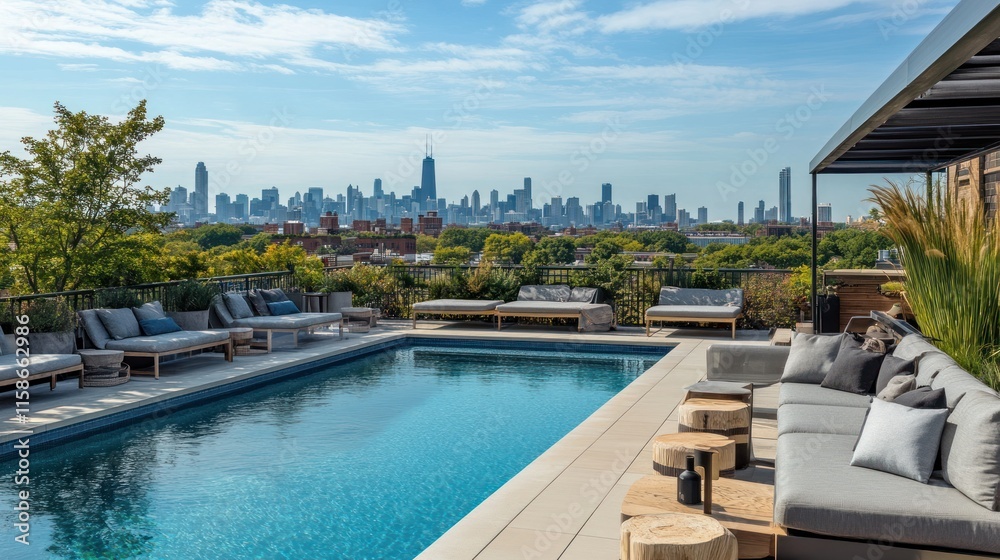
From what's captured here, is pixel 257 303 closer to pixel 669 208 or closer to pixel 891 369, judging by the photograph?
pixel 891 369

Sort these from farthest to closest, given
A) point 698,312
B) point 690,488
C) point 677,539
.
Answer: point 698,312, point 690,488, point 677,539

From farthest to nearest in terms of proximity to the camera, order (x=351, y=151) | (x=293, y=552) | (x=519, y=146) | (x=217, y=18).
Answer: (x=519, y=146) < (x=351, y=151) < (x=217, y=18) < (x=293, y=552)

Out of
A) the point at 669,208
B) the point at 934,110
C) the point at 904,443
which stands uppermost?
the point at 669,208

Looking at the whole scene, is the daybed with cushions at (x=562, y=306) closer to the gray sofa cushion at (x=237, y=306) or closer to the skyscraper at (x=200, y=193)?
the gray sofa cushion at (x=237, y=306)

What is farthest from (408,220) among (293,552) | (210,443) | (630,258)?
(293,552)

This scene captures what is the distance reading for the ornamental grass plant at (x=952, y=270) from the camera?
462 centimetres

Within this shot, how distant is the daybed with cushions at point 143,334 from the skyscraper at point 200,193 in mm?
12658

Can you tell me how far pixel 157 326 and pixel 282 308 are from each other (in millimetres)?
2243

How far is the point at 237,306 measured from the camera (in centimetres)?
1028

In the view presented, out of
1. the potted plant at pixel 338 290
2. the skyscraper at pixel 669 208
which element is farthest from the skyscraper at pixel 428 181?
the potted plant at pixel 338 290

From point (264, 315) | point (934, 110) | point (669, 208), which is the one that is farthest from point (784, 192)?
point (669, 208)

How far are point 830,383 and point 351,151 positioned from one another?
15.0 metres

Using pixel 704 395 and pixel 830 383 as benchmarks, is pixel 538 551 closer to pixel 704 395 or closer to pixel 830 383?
pixel 704 395

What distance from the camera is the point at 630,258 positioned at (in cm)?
1274
